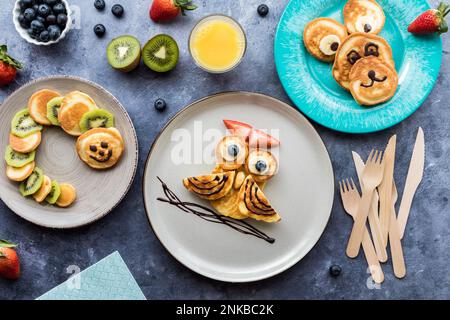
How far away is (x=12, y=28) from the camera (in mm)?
2119

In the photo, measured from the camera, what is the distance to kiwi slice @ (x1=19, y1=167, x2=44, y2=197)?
6.48 ft

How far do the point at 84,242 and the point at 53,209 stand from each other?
213 millimetres

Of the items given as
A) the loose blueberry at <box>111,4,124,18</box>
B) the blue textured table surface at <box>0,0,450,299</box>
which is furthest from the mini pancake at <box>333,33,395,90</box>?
the loose blueberry at <box>111,4,124,18</box>

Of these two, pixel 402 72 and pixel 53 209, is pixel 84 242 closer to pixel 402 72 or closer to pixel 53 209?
pixel 53 209

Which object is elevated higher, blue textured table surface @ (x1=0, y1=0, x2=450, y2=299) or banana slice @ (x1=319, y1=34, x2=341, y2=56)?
banana slice @ (x1=319, y1=34, x2=341, y2=56)

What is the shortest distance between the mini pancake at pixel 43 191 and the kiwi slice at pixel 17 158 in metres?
0.11

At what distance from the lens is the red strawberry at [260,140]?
78.9 inches

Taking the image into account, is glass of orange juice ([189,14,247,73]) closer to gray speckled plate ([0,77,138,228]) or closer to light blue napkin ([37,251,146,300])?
gray speckled plate ([0,77,138,228])

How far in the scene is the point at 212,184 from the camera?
1.94m

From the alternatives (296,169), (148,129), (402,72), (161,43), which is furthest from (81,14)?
(402,72)

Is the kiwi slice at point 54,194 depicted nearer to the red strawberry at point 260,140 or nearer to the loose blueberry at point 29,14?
the loose blueberry at point 29,14

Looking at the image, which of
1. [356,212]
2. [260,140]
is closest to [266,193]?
[260,140]

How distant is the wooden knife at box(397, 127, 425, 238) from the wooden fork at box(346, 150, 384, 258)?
15 cm

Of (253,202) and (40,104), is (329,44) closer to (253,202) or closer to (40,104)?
(253,202)
